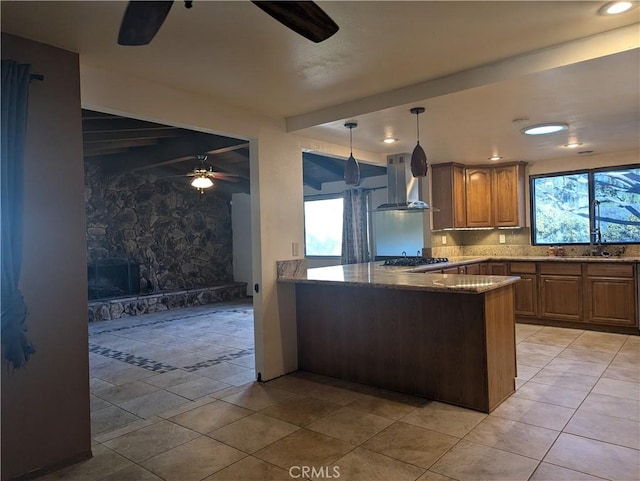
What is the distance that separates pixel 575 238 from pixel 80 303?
596 cm

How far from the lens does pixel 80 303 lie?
2.48 meters

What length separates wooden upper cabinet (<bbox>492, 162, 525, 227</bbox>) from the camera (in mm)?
5966

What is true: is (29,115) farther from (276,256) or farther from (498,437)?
(498,437)

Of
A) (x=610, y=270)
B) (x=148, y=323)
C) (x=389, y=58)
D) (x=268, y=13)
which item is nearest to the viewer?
(x=268, y=13)

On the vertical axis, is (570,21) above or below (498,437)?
above

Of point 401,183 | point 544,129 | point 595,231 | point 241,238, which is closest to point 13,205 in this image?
point 401,183

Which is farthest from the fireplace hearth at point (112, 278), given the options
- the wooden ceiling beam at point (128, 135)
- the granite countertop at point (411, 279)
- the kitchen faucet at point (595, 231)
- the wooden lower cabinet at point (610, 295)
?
the kitchen faucet at point (595, 231)

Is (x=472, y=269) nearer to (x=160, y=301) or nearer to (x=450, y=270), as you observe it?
(x=450, y=270)

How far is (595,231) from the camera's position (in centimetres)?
568

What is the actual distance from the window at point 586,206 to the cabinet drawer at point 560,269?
0.73 meters

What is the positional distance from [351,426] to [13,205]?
7.62 ft

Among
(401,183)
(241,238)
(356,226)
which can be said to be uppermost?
(401,183)

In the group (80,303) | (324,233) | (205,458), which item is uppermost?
(324,233)

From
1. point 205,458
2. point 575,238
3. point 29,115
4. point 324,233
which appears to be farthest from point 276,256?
point 324,233
